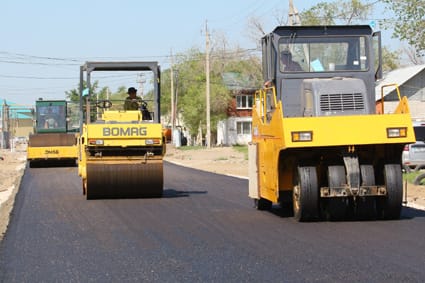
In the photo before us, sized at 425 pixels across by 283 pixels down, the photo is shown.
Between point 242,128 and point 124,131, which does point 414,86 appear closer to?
point 242,128

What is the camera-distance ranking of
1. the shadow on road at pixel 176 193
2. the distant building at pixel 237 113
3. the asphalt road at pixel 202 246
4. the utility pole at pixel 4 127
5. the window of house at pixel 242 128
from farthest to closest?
1. the window of house at pixel 242 128
2. the distant building at pixel 237 113
3. the utility pole at pixel 4 127
4. the shadow on road at pixel 176 193
5. the asphalt road at pixel 202 246

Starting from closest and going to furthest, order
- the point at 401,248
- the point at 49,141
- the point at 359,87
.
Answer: the point at 401,248
the point at 359,87
the point at 49,141

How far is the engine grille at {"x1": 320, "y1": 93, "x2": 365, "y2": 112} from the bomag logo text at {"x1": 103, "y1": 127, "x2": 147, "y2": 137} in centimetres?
571

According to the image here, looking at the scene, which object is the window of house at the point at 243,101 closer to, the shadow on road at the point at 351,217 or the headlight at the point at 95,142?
the headlight at the point at 95,142

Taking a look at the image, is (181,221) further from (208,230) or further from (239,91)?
(239,91)

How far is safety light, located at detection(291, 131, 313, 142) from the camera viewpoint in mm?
11336

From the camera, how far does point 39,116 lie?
38500mm

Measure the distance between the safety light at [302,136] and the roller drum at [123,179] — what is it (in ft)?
21.0

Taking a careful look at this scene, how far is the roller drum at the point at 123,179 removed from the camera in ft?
55.7

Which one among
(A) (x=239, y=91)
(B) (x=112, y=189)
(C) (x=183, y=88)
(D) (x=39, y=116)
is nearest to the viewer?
(B) (x=112, y=189)

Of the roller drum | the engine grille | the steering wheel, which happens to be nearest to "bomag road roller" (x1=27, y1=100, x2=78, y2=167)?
the steering wheel

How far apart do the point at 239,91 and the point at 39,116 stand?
131 ft

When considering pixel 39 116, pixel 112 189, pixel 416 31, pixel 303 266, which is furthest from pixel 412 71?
pixel 303 266

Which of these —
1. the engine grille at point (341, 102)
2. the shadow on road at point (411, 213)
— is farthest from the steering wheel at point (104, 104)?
the shadow on road at point (411, 213)
